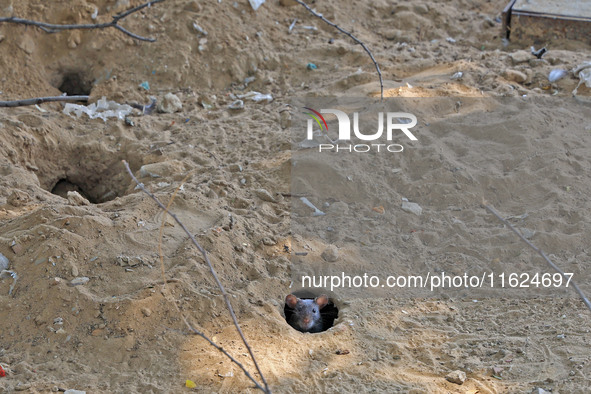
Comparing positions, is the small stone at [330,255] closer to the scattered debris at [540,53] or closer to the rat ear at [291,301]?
the rat ear at [291,301]

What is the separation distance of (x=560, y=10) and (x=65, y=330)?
6.36m

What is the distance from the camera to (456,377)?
323cm

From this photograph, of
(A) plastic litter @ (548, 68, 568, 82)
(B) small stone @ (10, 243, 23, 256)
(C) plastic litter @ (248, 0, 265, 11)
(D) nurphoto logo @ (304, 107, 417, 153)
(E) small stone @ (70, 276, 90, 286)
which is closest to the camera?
(E) small stone @ (70, 276, 90, 286)

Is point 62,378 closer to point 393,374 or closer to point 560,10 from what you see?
point 393,374

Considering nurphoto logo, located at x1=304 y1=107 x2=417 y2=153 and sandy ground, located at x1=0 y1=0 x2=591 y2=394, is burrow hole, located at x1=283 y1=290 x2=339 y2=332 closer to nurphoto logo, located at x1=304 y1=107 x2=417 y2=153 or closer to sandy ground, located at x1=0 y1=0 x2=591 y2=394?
sandy ground, located at x1=0 y1=0 x2=591 y2=394

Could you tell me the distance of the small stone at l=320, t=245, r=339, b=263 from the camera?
4273 millimetres

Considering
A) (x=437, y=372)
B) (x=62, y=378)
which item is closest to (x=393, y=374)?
(x=437, y=372)

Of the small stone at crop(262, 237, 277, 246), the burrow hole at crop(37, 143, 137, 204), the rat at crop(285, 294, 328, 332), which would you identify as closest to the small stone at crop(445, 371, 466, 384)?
the rat at crop(285, 294, 328, 332)

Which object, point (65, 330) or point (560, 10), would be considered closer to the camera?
point (65, 330)

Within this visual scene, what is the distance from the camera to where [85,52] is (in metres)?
6.50

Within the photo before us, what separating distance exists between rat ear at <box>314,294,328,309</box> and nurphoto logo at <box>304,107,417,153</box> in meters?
1.70

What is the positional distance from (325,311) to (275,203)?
102cm

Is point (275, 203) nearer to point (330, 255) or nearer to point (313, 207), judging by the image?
point (313, 207)

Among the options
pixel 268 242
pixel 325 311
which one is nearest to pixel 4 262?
pixel 268 242
